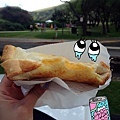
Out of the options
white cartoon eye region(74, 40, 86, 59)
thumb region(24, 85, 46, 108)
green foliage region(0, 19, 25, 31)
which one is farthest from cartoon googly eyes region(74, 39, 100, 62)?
green foliage region(0, 19, 25, 31)

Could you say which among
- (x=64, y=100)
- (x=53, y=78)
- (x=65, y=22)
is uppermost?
(x=53, y=78)

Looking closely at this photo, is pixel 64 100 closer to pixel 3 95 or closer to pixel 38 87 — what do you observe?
pixel 38 87

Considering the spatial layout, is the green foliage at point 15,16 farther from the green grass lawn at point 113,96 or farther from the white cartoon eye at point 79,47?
the white cartoon eye at point 79,47

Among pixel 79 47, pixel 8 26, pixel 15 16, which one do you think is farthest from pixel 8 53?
pixel 15 16

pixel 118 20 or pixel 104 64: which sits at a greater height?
pixel 104 64

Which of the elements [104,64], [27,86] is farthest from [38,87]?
[104,64]

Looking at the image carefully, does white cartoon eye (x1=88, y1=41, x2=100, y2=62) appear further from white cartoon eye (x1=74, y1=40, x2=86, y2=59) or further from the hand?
the hand
